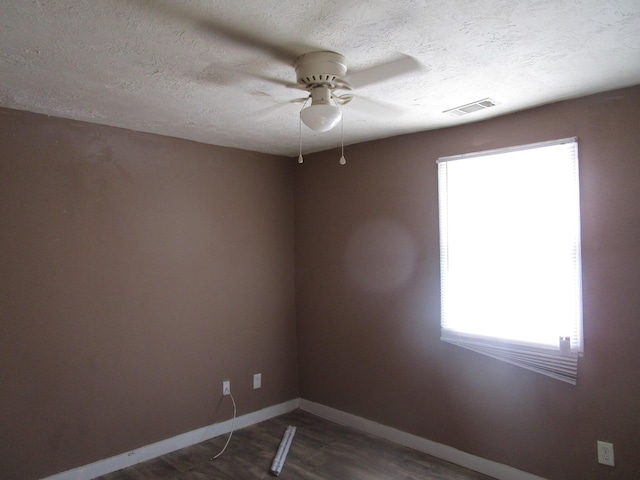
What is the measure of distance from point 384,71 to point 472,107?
90cm

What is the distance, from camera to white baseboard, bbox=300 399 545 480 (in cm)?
278

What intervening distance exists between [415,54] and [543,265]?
1533 millimetres

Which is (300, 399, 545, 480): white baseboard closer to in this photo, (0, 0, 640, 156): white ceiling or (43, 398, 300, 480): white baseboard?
(43, 398, 300, 480): white baseboard

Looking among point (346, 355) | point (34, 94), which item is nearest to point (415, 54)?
point (34, 94)

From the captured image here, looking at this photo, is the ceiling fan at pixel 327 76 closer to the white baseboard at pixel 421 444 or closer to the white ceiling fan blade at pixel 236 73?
the white ceiling fan blade at pixel 236 73

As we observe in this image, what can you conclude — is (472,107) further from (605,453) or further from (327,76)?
(605,453)

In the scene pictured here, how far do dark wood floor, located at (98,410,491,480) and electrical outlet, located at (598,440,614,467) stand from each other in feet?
2.30

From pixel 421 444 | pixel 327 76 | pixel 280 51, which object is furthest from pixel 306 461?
pixel 280 51

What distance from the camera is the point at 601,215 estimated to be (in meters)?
2.43

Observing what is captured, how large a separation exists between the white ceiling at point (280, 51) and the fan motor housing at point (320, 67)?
0.03m

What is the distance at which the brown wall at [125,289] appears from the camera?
263 centimetres

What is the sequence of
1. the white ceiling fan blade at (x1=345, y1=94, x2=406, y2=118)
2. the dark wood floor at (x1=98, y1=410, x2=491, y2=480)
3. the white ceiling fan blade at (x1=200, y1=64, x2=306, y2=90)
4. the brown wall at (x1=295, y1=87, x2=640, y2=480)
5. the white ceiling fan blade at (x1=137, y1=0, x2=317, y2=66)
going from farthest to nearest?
the dark wood floor at (x1=98, y1=410, x2=491, y2=480) → the white ceiling fan blade at (x1=345, y1=94, x2=406, y2=118) → the brown wall at (x1=295, y1=87, x2=640, y2=480) → the white ceiling fan blade at (x1=200, y1=64, x2=306, y2=90) → the white ceiling fan blade at (x1=137, y1=0, x2=317, y2=66)

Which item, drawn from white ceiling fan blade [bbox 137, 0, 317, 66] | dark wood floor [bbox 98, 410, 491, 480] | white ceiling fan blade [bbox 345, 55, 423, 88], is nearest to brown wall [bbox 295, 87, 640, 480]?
dark wood floor [bbox 98, 410, 491, 480]

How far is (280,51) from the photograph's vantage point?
1.84 m
